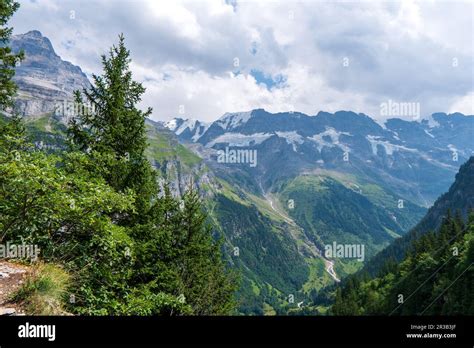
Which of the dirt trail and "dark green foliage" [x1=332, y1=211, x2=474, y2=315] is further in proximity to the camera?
"dark green foliage" [x1=332, y1=211, x2=474, y2=315]

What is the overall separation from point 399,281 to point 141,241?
101 meters

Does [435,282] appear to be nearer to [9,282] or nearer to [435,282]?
[435,282]

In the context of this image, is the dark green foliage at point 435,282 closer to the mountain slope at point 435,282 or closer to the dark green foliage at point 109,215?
the mountain slope at point 435,282

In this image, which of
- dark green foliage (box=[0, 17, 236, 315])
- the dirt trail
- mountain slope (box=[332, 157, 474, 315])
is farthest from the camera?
mountain slope (box=[332, 157, 474, 315])

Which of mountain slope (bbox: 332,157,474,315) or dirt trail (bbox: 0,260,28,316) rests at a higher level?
dirt trail (bbox: 0,260,28,316)

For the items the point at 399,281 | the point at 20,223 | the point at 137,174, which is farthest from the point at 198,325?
the point at 399,281

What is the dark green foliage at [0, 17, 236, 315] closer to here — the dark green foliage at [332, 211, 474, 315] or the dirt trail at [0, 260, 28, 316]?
the dirt trail at [0, 260, 28, 316]

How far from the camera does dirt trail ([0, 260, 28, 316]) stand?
8.70 metres

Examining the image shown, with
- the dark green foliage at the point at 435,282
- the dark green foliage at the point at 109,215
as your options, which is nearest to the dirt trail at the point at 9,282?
the dark green foliage at the point at 109,215

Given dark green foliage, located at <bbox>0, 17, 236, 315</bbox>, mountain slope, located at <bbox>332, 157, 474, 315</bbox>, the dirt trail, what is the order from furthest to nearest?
mountain slope, located at <bbox>332, 157, 474, 315</bbox> < dark green foliage, located at <bbox>0, 17, 236, 315</bbox> < the dirt trail

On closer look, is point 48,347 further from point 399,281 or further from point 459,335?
point 399,281

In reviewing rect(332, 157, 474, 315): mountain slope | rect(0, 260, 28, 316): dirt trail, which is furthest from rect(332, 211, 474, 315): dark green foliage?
rect(0, 260, 28, 316): dirt trail

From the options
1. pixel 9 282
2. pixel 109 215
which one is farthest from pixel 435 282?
pixel 9 282

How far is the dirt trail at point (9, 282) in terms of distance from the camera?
28.5 feet
